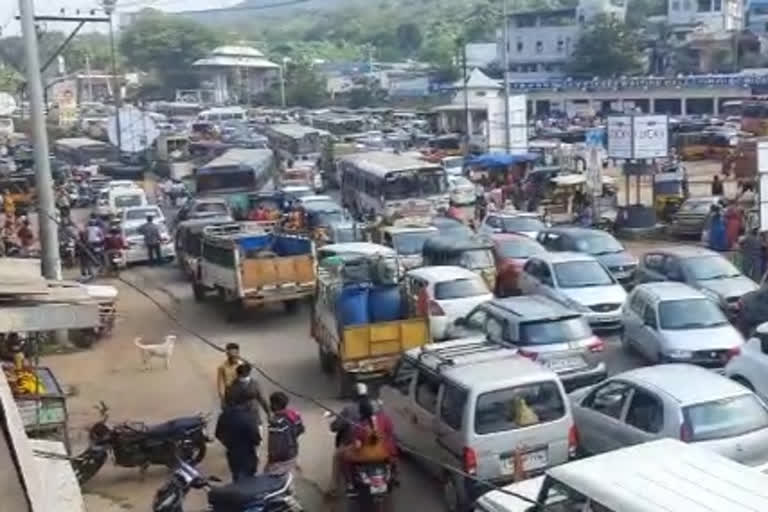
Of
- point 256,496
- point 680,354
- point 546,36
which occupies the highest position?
point 546,36

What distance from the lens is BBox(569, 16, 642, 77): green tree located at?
96.2m

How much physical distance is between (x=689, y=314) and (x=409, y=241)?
8244 mm

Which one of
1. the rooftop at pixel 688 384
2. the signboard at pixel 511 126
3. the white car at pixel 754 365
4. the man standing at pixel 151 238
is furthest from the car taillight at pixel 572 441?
the signboard at pixel 511 126

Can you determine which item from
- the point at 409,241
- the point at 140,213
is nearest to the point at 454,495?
the point at 409,241

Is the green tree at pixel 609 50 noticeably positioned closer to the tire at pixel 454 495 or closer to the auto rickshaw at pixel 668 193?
the auto rickshaw at pixel 668 193

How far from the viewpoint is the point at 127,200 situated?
33.7 metres

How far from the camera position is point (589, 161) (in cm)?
3731

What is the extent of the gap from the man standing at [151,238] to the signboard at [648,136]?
41.2 feet

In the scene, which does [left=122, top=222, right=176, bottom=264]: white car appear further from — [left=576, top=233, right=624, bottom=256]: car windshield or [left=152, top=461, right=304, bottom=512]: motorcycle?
[left=152, top=461, right=304, bottom=512]: motorcycle

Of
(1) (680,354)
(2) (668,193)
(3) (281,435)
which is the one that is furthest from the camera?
(2) (668,193)

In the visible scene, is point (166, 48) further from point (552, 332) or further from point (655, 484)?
point (655, 484)

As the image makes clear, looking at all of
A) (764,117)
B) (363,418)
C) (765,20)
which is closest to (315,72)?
(765,20)

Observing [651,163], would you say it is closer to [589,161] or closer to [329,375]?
[589,161]

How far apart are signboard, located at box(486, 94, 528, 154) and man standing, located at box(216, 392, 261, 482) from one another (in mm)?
34220
